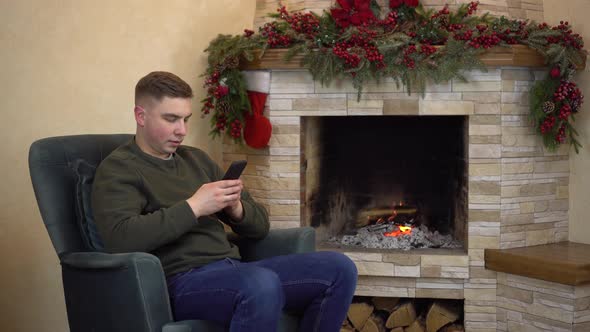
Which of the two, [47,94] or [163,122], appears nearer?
[163,122]

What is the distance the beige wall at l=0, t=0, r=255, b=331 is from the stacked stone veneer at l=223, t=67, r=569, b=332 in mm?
671

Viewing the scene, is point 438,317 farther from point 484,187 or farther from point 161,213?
point 161,213

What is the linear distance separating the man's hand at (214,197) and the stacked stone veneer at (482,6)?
4.79 ft

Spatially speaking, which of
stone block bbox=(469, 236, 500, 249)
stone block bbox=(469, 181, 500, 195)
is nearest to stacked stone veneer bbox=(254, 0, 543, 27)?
stone block bbox=(469, 181, 500, 195)

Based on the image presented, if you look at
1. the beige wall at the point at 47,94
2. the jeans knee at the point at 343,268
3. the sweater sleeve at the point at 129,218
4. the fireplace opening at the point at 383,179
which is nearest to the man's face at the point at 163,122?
the sweater sleeve at the point at 129,218

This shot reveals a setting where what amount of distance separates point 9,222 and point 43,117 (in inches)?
15.9

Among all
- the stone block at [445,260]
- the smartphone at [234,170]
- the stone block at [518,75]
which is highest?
the stone block at [518,75]

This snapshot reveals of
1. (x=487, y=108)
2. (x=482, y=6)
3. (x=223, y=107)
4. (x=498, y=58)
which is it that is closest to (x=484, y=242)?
(x=487, y=108)

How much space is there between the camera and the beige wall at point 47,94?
266 cm

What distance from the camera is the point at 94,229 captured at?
7.34 ft

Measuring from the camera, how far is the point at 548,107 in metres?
3.10

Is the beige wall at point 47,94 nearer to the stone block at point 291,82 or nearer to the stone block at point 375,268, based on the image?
the stone block at point 291,82

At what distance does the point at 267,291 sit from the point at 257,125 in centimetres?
150

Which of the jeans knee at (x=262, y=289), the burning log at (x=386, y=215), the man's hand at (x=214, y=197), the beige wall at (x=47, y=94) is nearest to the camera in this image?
the jeans knee at (x=262, y=289)
